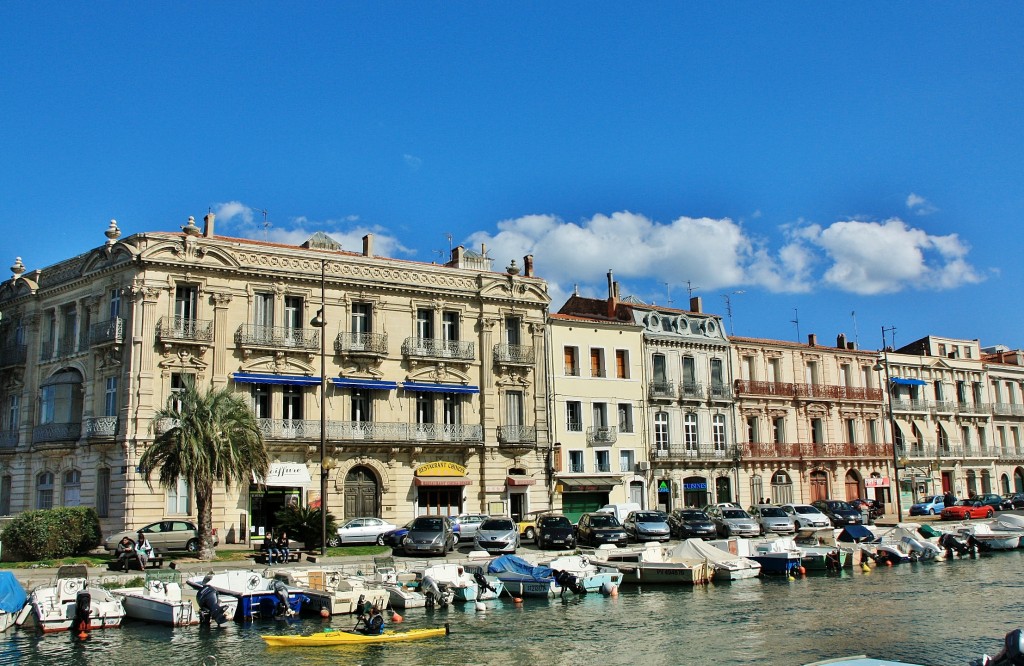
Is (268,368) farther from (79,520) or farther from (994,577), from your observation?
(994,577)

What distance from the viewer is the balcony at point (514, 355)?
166ft

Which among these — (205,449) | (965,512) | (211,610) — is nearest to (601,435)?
(965,512)

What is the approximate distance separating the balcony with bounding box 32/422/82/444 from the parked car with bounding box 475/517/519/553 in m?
19.3

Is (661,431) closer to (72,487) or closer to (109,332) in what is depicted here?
(109,332)

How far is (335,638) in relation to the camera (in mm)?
24109

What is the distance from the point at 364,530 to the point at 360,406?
6943 mm

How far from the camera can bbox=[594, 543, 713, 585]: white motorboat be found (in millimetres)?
34594

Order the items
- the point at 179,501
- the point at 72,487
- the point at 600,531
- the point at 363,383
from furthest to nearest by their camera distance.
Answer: the point at 363,383, the point at 72,487, the point at 179,501, the point at 600,531

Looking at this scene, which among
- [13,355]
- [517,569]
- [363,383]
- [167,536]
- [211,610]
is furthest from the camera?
[13,355]

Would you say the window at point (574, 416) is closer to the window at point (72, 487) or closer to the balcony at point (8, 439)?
the window at point (72, 487)

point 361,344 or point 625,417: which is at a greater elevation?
point 361,344

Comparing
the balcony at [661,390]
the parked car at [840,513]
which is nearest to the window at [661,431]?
the balcony at [661,390]

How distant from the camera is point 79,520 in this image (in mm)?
37875

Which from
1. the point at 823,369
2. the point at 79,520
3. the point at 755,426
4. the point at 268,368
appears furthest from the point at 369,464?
the point at 823,369
